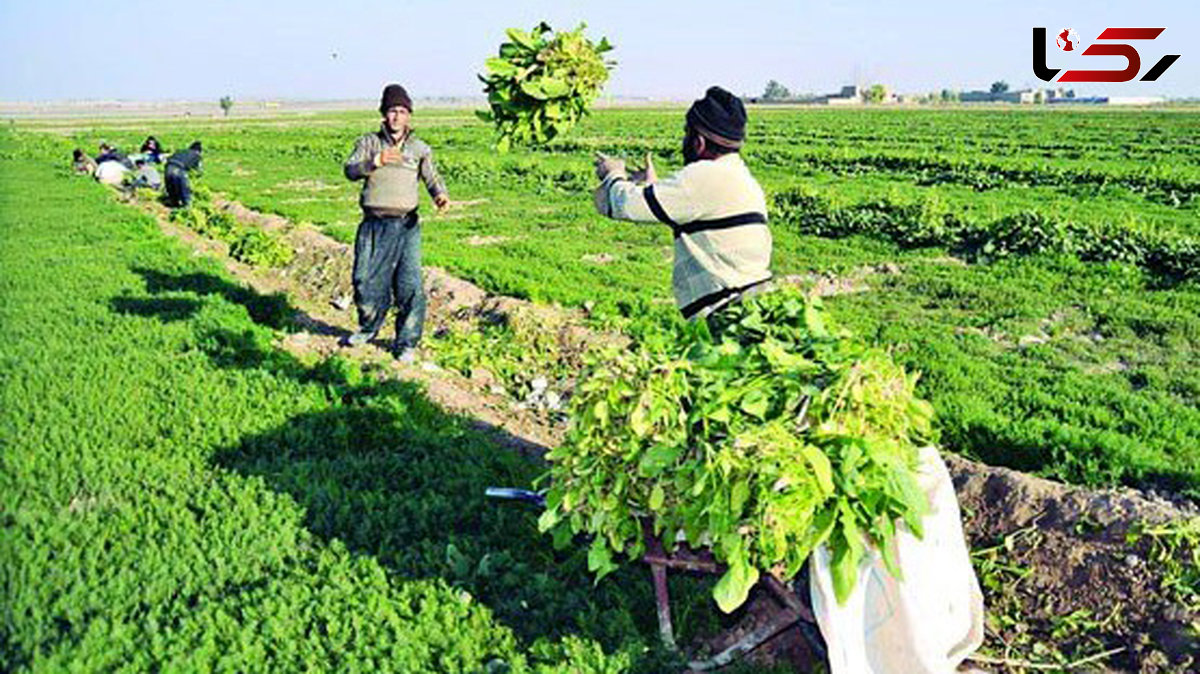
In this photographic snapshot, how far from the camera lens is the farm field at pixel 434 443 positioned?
3473 millimetres

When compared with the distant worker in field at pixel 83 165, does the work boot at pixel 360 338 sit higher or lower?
lower

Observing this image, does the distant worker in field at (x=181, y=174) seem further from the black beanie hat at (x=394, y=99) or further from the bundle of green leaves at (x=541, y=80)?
the bundle of green leaves at (x=541, y=80)

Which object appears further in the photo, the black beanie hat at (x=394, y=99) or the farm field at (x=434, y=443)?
the black beanie hat at (x=394, y=99)

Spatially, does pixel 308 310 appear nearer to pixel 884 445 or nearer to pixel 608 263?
pixel 608 263

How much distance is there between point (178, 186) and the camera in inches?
720

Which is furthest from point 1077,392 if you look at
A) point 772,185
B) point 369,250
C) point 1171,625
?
point 772,185

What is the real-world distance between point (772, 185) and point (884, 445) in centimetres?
1839

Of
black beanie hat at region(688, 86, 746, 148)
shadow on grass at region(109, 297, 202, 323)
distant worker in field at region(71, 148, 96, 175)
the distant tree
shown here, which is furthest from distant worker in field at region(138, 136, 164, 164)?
the distant tree

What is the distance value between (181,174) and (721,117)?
664 inches

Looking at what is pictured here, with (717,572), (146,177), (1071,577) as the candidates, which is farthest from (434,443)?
(146,177)

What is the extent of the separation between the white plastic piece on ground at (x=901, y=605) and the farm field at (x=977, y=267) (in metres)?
1.94

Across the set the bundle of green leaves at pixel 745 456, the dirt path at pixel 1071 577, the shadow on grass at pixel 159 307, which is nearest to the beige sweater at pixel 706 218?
the bundle of green leaves at pixel 745 456

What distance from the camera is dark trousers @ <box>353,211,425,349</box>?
24.1ft

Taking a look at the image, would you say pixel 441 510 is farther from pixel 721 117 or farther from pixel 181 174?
pixel 181 174
